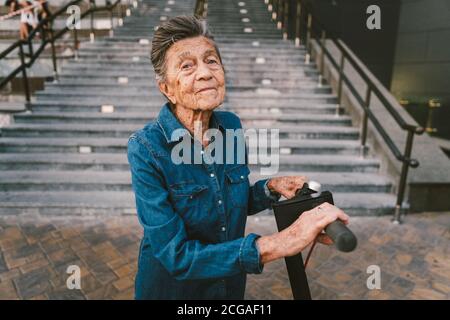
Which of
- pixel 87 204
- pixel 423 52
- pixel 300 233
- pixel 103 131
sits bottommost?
pixel 87 204

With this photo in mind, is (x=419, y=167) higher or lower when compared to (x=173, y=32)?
lower

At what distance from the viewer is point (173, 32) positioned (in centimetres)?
127

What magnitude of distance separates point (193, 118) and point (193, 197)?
326 millimetres

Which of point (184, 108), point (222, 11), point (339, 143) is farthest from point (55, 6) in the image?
point (184, 108)

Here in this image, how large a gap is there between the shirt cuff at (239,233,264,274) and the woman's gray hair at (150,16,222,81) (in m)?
0.72

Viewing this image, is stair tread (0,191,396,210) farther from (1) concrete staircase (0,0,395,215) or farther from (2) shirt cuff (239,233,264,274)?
(2) shirt cuff (239,233,264,274)

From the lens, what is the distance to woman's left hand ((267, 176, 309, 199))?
4.84ft

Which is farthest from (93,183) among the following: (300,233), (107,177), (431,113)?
(431,113)

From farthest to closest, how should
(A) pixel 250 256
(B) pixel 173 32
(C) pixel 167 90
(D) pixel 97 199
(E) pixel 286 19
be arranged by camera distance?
(E) pixel 286 19, (D) pixel 97 199, (C) pixel 167 90, (B) pixel 173 32, (A) pixel 250 256

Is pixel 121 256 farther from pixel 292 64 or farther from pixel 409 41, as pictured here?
pixel 409 41

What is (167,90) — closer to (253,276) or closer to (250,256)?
(250,256)

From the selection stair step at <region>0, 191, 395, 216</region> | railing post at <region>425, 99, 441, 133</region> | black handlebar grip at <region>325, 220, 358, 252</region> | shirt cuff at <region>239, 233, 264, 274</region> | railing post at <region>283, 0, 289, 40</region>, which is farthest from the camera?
railing post at <region>283, 0, 289, 40</region>

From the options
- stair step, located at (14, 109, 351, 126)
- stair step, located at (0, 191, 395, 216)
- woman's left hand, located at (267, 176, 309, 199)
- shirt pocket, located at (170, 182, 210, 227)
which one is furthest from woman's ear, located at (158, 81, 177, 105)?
stair step, located at (14, 109, 351, 126)

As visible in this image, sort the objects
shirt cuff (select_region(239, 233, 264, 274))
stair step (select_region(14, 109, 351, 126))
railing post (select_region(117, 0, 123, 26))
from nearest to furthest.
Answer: shirt cuff (select_region(239, 233, 264, 274)) < stair step (select_region(14, 109, 351, 126)) < railing post (select_region(117, 0, 123, 26))
